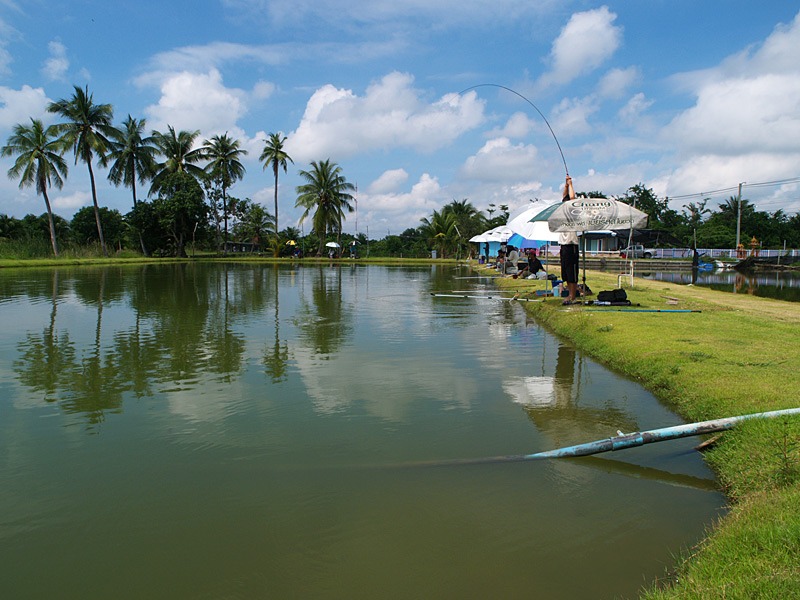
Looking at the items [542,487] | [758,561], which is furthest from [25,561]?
[758,561]

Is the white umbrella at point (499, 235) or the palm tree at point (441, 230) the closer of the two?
the white umbrella at point (499, 235)

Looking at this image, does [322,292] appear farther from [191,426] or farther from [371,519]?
[371,519]

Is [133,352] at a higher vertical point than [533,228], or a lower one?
lower

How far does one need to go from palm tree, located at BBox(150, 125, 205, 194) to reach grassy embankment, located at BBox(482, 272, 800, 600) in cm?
4752

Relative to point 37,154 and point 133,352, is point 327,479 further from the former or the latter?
point 37,154

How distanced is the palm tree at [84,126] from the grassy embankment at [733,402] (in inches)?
1619

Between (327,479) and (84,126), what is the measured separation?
45.4m

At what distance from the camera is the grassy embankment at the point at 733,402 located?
2645 millimetres

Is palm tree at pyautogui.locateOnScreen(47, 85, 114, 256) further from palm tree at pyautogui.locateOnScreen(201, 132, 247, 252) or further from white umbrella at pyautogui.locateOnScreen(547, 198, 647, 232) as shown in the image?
white umbrella at pyautogui.locateOnScreen(547, 198, 647, 232)

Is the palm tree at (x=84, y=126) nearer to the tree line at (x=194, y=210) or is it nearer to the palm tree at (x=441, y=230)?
the tree line at (x=194, y=210)

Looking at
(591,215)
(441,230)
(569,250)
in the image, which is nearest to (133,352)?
(591,215)

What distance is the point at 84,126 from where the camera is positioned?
134ft

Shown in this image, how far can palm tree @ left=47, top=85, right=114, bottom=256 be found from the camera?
132 feet

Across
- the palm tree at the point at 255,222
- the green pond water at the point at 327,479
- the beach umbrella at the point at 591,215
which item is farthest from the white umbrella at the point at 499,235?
the palm tree at the point at 255,222
